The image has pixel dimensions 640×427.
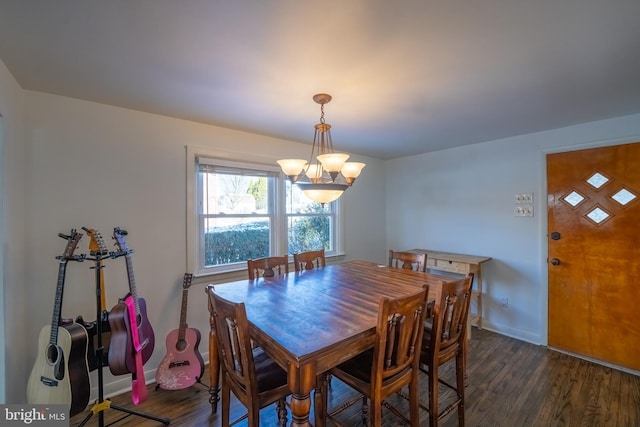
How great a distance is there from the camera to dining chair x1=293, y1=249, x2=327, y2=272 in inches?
105

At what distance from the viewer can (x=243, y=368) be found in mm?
1296

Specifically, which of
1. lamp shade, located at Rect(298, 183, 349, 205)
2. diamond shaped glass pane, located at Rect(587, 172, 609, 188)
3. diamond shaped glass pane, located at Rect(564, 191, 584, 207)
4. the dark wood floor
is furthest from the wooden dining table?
diamond shaped glass pane, located at Rect(587, 172, 609, 188)

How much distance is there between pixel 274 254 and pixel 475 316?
2589 millimetres

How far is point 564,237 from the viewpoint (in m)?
2.78

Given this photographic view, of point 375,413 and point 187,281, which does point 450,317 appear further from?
point 187,281

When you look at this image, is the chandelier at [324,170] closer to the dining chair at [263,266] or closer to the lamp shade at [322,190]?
the lamp shade at [322,190]

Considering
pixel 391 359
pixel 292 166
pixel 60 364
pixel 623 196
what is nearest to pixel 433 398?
pixel 391 359

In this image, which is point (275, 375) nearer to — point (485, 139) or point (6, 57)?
point (6, 57)

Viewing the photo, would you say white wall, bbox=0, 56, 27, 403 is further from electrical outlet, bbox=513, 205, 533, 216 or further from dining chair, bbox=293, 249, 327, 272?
electrical outlet, bbox=513, 205, 533, 216

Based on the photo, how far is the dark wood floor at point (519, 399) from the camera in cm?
186

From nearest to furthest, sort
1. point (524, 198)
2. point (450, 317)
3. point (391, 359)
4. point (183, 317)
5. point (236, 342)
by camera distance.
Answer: point (236, 342) < point (391, 359) < point (450, 317) < point (183, 317) < point (524, 198)

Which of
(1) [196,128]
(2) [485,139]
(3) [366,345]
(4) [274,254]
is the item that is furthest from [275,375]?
(2) [485,139]

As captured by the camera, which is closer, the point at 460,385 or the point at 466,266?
the point at 460,385

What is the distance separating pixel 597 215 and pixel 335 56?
9.64 ft
